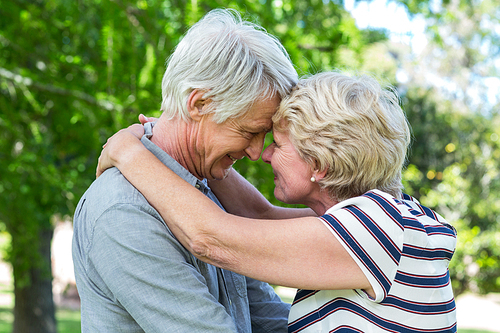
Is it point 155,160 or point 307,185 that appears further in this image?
point 307,185

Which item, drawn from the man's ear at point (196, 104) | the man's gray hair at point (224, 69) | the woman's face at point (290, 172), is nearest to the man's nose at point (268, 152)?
the woman's face at point (290, 172)

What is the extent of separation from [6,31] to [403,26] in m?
3.98

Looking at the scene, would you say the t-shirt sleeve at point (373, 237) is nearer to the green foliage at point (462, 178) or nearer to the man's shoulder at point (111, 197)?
the man's shoulder at point (111, 197)

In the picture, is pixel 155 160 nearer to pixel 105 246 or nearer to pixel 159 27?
pixel 105 246

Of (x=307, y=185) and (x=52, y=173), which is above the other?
(x=307, y=185)

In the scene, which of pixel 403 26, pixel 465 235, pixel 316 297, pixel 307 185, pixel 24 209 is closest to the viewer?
pixel 316 297

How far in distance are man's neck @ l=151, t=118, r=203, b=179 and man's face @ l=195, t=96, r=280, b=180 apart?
0.13 feet

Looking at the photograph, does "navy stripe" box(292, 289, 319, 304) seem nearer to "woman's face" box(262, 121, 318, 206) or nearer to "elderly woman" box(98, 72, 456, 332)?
"elderly woman" box(98, 72, 456, 332)

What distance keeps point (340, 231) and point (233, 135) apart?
0.62m

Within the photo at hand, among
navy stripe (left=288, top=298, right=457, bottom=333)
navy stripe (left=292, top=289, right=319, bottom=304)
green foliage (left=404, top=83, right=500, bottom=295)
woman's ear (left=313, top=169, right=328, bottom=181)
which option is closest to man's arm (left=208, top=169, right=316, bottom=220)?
woman's ear (left=313, top=169, right=328, bottom=181)

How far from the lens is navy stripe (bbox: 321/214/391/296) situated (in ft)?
4.91

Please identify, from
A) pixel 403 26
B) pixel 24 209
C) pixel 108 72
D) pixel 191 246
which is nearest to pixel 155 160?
pixel 191 246

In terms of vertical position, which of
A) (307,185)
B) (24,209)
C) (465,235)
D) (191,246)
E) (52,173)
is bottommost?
(465,235)

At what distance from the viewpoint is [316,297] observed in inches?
67.6
